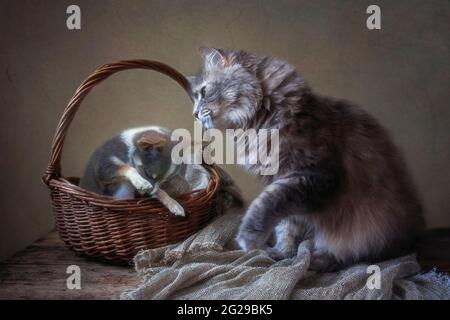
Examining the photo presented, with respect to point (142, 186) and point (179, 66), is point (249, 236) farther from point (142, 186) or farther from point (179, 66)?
point (179, 66)

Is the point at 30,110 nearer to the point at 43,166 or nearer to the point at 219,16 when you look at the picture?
the point at 43,166

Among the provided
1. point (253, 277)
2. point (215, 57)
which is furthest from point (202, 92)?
point (253, 277)

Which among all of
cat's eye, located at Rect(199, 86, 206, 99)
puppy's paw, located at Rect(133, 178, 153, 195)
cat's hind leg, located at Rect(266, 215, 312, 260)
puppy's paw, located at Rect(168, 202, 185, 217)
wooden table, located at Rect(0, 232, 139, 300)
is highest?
cat's eye, located at Rect(199, 86, 206, 99)

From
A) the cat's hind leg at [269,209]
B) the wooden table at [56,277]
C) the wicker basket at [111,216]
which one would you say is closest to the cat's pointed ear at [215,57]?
the wicker basket at [111,216]

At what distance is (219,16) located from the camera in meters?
1.64

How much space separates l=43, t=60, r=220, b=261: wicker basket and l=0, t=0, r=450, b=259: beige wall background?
540 millimetres

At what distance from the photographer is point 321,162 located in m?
1.03

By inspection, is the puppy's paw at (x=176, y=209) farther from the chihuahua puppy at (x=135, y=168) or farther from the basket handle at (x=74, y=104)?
the basket handle at (x=74, y=104)

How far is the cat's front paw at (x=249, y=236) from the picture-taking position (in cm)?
104

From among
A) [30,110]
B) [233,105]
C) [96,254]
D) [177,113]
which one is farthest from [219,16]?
[96,254]

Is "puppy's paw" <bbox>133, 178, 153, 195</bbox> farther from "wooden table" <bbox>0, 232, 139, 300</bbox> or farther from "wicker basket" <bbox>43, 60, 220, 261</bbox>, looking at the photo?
"wooden table" <bbox>0, 232, 139, 300</bbox>

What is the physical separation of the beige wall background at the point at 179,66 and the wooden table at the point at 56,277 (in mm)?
593

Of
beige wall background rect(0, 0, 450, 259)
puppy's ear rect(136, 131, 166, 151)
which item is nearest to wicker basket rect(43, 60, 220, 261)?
puppy's ear rect(136, 131, 166, 151)

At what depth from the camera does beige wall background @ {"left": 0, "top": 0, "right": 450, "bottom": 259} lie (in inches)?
61.7
